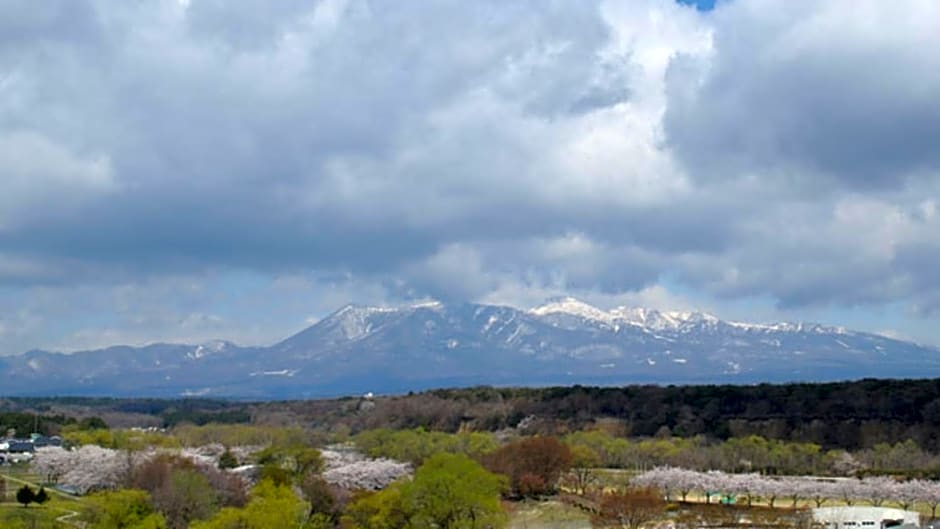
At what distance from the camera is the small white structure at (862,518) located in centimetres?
4903

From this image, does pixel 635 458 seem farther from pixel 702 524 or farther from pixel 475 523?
pixel 475 523

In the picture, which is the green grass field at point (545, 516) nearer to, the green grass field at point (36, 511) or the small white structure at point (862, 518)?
the small white structure at point (862, 518)

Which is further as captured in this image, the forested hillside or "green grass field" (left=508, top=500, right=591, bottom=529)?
the forested hillside

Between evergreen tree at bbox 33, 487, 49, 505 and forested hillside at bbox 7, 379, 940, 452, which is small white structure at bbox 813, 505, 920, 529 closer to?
forested hillside at bbox 7, 379, 940, 452

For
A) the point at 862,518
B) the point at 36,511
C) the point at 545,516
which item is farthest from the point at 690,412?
the point at 36,511

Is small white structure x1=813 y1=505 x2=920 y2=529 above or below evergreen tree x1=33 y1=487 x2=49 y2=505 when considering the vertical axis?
below

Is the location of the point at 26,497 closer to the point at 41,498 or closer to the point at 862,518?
the point at 41,498

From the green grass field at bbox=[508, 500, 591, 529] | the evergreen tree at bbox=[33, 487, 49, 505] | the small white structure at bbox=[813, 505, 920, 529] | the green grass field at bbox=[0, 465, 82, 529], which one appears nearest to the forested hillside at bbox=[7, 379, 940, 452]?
the small white structure at bbox=[813, 505, 920, 529]

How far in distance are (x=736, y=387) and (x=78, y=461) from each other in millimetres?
53459

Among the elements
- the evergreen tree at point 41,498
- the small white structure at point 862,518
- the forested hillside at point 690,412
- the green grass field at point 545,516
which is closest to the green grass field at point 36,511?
the evergreen tree at point 41,498

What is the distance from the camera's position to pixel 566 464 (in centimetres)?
6378

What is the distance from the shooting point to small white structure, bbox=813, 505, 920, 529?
4903 centimetres

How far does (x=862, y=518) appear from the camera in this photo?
50.3m

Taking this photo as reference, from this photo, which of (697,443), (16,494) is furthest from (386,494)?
(697,443)
